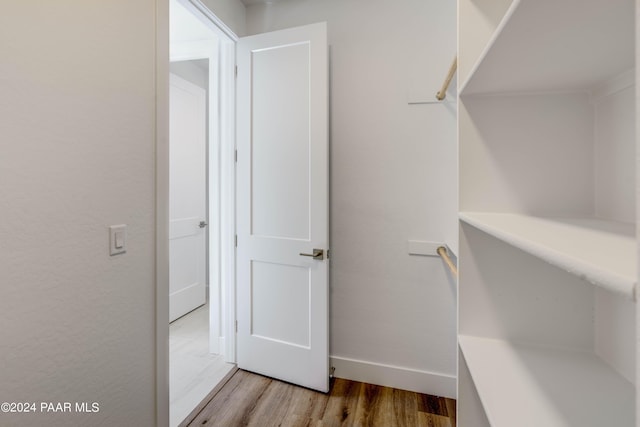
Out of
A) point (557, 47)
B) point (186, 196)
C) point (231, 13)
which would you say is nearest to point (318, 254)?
point (557, 47)

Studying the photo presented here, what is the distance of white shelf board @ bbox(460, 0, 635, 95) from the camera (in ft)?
1.65

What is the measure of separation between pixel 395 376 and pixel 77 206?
6.31ft

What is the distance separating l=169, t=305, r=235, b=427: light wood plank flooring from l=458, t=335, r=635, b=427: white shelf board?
1.66 metres

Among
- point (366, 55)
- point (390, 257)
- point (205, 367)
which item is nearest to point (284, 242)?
point (390, 257)

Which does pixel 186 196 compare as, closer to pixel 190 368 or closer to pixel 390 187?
pixel 190 368

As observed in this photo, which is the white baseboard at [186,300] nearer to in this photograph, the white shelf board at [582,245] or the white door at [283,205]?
the white door at [283,205]

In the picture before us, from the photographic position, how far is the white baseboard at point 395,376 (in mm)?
1816

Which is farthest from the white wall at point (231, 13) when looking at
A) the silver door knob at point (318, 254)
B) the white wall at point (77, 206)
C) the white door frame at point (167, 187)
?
the silver door knob at point (318, 254)

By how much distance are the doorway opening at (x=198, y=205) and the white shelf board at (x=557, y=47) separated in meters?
1.62

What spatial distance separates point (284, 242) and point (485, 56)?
1495mm

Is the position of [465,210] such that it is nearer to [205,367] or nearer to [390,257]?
[390,257]

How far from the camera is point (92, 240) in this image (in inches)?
41.6

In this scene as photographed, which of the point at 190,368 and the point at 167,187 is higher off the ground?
the point at 167,187

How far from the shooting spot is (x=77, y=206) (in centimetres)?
100
